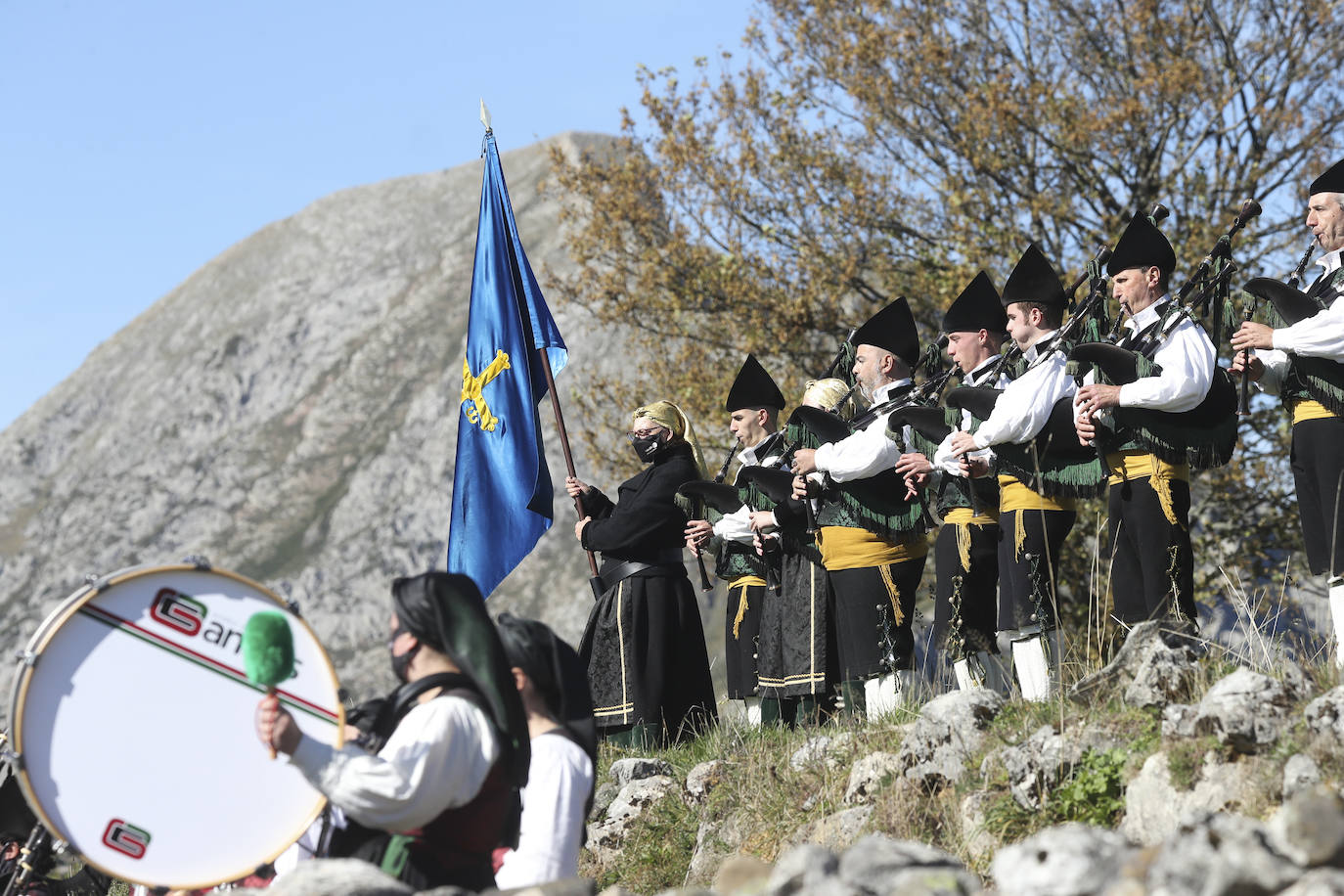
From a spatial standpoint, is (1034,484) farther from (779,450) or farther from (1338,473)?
(779,450)

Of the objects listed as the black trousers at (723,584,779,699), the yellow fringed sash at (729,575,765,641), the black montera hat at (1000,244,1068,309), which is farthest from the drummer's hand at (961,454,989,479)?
the yellow fringed sash at (729,575,765,641)

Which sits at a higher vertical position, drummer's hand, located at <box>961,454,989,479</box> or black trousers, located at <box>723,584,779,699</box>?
drummer's hand, located at <box>961,454,989,479</box>

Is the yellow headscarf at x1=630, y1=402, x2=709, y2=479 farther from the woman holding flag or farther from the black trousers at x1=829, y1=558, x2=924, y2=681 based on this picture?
the black trousers at x1=829, y1=558, x2=924, y2=681

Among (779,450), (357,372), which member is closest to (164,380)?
(357,372)

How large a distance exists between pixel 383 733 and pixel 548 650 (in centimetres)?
58

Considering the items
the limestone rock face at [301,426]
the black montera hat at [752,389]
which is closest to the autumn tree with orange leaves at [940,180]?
the black montera hat at [752,389]

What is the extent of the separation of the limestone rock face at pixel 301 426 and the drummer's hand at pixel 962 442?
6899 cm

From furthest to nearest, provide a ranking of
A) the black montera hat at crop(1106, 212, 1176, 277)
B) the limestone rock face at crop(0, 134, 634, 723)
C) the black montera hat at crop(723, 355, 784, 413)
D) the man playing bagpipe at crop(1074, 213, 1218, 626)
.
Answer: the limestone rock face at crop(0, 134, 634, 723), the black montera hat at crop(723, 355, 784, 413), the black montera hat at crop(1106, 212, 1176, 277), the man playing bagpipe at crop(1074, 213, 1218, 626)

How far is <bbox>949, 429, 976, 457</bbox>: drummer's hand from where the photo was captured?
6996mm

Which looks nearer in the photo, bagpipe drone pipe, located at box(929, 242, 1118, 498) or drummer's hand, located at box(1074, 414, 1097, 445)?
drummer's hand, located at box(1074, 414, 1097, 445)

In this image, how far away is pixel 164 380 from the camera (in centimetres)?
10544

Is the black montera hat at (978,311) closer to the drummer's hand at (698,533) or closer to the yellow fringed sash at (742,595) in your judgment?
the drummer's hand at (698,533)

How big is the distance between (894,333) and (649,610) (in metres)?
2.17

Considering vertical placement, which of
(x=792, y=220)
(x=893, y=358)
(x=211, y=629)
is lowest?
(x=211, y=629)
